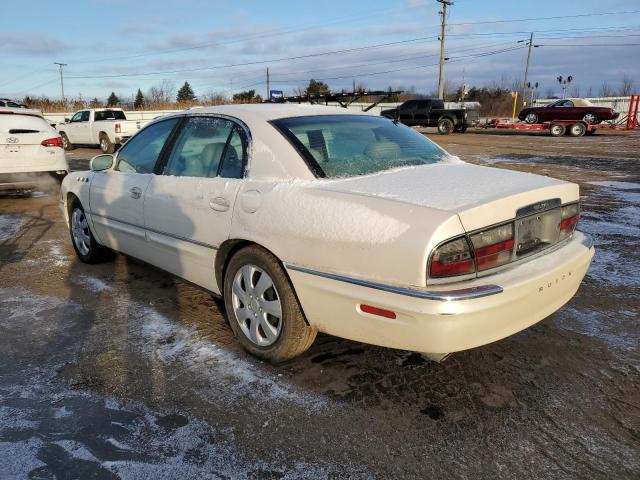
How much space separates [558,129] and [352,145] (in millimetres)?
24612

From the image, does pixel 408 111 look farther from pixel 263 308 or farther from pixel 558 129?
pixel 263 308

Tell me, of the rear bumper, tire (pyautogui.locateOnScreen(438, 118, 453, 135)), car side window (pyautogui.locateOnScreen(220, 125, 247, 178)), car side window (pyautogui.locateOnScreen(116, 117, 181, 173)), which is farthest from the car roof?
tire (pyautogui.locateOnScreen(438, 118, 453, 135))

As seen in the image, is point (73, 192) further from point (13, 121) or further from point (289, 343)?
point (13, 121)

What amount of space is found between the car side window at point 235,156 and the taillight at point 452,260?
1446 millimetres

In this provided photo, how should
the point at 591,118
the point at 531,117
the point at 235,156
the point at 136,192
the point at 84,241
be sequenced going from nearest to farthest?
the point at 235,156, the point at 136,192, the point at 84,241, the point at 591,118, the point at 531,117

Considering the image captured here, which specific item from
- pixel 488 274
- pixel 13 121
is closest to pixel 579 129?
pixel 13 121

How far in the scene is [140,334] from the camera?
141 inches

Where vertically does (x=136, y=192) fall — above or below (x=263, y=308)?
above

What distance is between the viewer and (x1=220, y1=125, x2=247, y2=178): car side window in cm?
325

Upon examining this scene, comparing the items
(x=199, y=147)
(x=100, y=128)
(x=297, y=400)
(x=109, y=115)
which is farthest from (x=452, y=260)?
(x=109, y=115)

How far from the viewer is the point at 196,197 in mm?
3443

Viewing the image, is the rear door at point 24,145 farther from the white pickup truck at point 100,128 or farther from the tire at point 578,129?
the tire at point 578,129

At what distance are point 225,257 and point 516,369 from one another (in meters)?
1.93

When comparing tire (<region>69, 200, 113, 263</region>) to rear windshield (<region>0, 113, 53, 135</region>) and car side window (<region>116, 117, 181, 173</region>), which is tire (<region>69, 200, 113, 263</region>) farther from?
rear windshield (<region>0, 113, 53, 135</region>)
